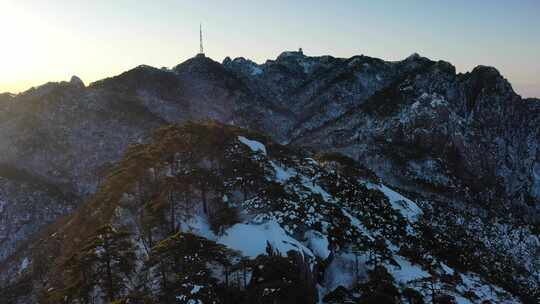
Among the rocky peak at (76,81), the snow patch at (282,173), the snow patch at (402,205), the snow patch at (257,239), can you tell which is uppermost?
the rocky peak at (76,81)

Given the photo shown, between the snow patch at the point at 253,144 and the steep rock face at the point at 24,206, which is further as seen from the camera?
the steep rock face at the point at 24,206

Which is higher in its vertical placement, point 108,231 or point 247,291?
point 108,231

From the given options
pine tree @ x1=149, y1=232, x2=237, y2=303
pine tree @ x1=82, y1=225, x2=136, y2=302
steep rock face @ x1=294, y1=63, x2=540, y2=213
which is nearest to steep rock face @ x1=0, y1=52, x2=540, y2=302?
steep rock face @ x1=294, y1=63, x2=540, y2=213

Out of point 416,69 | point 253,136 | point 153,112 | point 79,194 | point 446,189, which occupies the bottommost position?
point 446,189

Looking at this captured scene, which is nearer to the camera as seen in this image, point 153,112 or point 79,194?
point 79,194

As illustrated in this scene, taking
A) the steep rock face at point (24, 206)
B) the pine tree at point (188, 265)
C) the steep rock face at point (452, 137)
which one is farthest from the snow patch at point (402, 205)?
the steep rock face at point (24, 206)

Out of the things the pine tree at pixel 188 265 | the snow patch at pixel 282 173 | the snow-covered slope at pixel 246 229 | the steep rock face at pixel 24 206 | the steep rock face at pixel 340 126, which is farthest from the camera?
the steep rock face at pixel 340 126

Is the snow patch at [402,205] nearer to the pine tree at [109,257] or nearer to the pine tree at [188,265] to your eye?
the pine tree at [188,265]

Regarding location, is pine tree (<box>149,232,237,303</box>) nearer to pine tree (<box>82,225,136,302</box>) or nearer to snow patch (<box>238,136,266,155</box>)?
pine tree (<box>82,225,136,302</box>)

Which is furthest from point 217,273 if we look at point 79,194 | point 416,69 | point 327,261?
point 416,69

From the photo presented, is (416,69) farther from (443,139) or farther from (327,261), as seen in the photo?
(327,261)

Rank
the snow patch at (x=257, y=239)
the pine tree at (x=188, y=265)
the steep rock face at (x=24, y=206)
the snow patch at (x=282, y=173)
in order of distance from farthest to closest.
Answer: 1. the steep rock face at (x=24, y=206)
2. the snow patch at (x=282, y=173)
3. the snow patch at (x=257, y=239)
4. the pine tree at (x=188, y=265)
